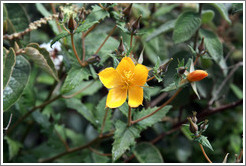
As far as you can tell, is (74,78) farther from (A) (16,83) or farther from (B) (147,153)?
(B) (147,153)

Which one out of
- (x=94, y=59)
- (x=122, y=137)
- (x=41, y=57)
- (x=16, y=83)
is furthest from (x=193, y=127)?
(x=16, y=83)

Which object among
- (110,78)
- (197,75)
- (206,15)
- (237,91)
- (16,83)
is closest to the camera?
(197,75)

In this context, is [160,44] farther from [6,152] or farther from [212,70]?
[6,152]

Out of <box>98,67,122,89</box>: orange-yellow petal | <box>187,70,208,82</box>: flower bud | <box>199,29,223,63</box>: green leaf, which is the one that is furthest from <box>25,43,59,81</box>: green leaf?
<box>199,29,223,63</box>: green leaf

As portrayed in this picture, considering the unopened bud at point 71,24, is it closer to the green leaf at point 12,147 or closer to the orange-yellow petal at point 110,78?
the orange-yellow petal at point 110,78

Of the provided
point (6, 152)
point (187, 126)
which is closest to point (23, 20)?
point (6, 152)

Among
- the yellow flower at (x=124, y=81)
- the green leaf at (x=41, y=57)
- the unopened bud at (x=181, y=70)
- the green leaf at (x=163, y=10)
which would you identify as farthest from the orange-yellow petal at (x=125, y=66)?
the green leaf at (x=163, y=10)

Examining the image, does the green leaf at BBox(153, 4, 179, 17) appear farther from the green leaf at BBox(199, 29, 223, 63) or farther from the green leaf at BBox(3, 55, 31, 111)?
the green leaf at BBox(3, 55, 31, 111)
